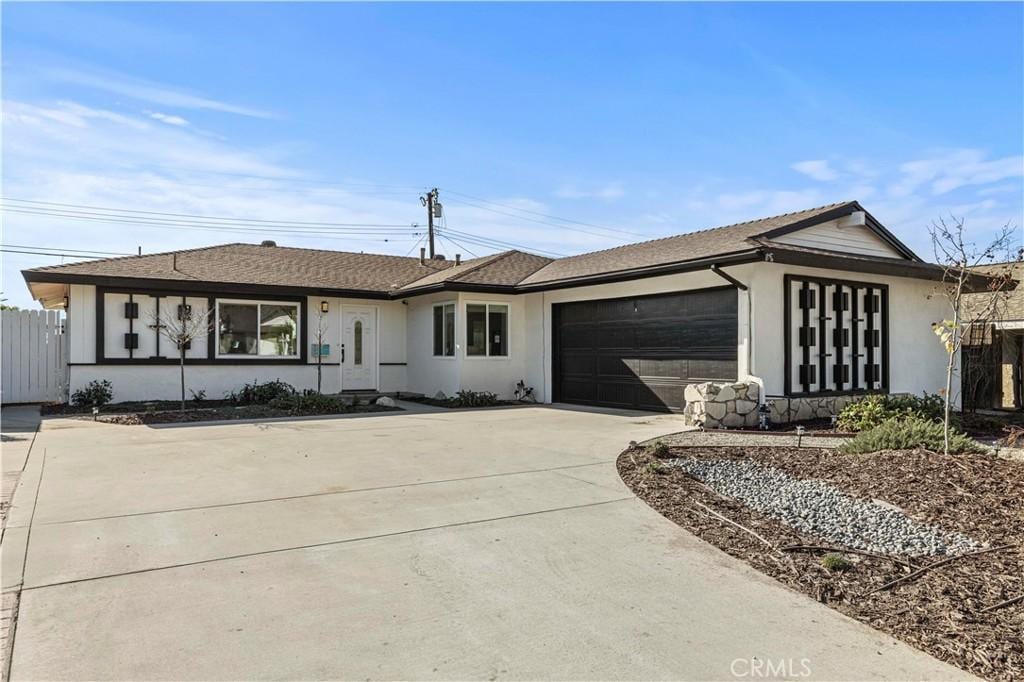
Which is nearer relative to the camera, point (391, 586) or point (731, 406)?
point (391, 586)

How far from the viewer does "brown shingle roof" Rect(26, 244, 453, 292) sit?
46.5 feet

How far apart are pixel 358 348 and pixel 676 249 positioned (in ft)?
28.3

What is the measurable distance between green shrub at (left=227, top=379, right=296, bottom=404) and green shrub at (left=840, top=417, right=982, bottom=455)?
11464 millimetres

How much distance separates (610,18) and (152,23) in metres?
6.76

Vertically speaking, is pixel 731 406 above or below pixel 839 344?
below

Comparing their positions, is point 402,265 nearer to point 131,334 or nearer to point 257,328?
point 257,328

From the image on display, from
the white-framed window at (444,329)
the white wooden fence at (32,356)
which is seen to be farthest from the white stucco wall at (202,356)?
the white wooden fence at (32,356)

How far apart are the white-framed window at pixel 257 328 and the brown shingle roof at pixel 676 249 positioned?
237 inches

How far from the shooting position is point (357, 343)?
17.0 metres

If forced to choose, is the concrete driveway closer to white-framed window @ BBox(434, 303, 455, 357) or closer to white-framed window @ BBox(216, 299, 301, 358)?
white-framed window @ BBox(216, 299, 301, 358)

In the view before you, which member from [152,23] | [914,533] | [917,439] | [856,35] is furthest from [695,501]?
[152,23]

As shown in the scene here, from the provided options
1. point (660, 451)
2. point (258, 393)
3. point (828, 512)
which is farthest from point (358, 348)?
point (828, 512)

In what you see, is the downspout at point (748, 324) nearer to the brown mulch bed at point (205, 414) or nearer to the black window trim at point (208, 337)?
the brown mulch bed at point (205, 414)
